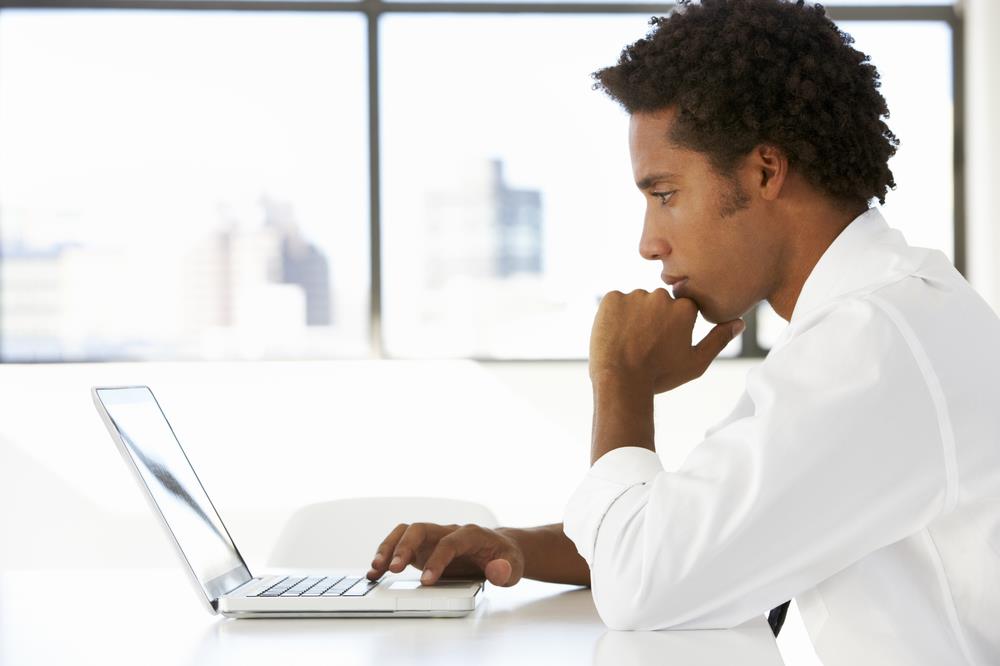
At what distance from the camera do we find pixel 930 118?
4.24m

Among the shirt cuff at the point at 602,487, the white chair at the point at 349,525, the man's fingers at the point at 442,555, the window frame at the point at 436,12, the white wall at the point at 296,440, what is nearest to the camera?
the shirt cuff at the point at 602,487

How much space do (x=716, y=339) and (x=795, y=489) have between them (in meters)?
0.47

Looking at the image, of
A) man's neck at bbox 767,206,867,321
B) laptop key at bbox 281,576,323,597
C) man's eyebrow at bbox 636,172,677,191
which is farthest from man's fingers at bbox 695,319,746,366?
laptop key at bbox 281,576,323,597

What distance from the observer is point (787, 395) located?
1100 mm

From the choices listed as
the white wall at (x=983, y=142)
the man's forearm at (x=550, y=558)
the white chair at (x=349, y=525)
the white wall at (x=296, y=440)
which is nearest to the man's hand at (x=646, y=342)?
the man's forearm at (x=550, y=558)

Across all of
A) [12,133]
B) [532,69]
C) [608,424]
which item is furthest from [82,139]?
[608,424]

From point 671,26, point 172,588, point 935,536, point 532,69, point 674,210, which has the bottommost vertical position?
point 172,588

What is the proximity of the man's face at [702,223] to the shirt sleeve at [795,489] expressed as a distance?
273 mm

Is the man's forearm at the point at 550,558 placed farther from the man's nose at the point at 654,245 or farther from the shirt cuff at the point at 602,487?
the man's nose at the point at 654,245

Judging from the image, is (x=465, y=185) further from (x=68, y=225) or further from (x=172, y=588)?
(x=172, y=588)

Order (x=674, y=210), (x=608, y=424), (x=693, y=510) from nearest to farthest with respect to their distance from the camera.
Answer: (x=693, y=510)
(x=608, y=424)
(x=674, y=210)

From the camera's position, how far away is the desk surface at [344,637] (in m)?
1.03

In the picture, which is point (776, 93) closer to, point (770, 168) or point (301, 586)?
point (770, 168)

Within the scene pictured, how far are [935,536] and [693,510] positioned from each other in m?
0.28
